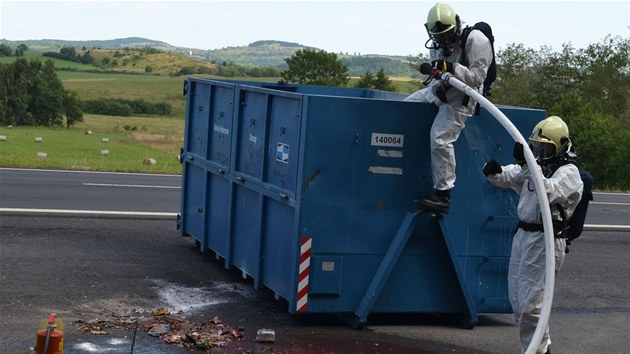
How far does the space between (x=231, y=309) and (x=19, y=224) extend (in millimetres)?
5413

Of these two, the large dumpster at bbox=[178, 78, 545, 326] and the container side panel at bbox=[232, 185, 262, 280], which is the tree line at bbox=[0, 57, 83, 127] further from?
the large dumpster at bbox=[178, 78, 545, 326]

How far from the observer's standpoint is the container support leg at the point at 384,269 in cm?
892

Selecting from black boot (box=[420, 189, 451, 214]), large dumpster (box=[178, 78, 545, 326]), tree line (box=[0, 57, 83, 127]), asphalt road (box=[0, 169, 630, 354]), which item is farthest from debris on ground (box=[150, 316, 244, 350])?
tree line (box=[0, 57, 83, 127])

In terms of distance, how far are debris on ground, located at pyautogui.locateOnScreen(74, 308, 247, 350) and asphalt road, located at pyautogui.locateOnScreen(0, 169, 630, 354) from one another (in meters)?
0.09

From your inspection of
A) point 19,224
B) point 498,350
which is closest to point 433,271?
point 498,350

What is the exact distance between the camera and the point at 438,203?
887cm

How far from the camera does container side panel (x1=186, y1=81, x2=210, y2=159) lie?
468 inches

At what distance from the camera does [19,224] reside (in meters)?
13.9

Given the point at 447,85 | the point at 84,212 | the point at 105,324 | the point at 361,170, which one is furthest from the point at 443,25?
the point at 84,212

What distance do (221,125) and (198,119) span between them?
3.63ft

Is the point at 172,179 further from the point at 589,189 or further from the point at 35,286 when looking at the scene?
the point at 589,189

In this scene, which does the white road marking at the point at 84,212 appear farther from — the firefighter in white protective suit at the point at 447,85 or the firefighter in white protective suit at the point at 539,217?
the firefighter in white protective suit at the point at 539,217

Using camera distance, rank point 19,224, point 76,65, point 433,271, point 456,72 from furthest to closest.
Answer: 1. point 76,65
2. point 19,224
3. point 433,271
4. point 456,72

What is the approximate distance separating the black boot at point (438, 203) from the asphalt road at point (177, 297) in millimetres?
1170
